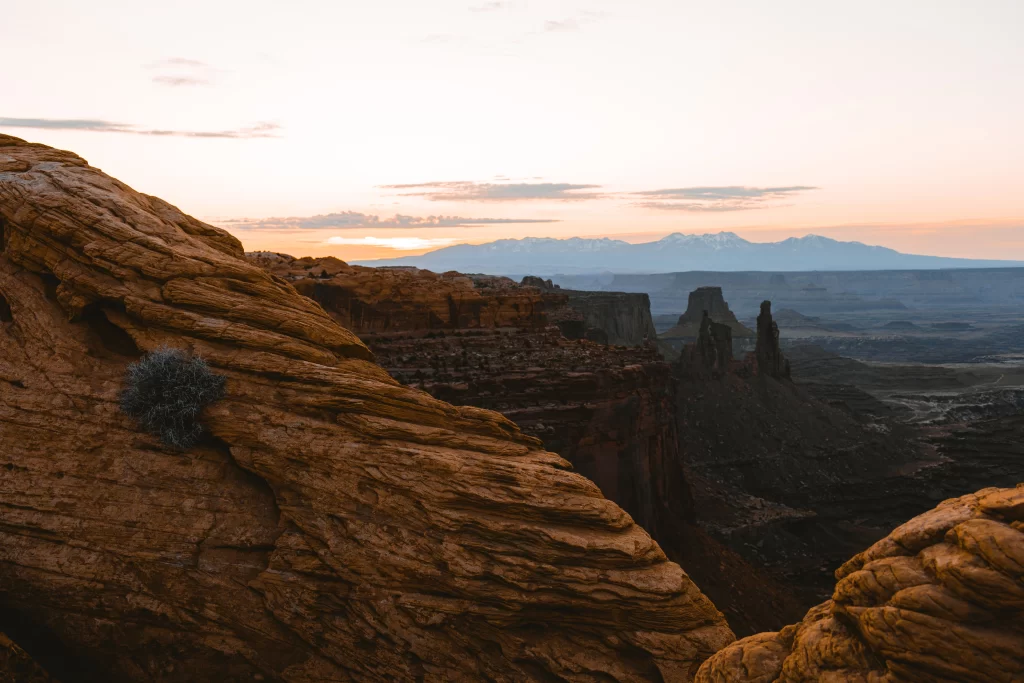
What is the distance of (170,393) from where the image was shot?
1645 cm

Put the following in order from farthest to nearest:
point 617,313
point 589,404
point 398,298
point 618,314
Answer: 1. point 618,314
2. point 617,313
3. point 398,298
4. point 589,404

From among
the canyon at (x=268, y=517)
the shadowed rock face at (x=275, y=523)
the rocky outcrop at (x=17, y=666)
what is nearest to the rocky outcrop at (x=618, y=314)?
the canyon at (x=268, y=517)

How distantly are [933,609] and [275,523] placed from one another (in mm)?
12994

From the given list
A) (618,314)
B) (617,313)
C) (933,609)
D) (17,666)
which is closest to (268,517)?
(17,666)

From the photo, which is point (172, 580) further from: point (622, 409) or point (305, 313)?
point (622, 409)

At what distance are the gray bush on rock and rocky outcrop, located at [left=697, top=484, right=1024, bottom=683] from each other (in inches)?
494

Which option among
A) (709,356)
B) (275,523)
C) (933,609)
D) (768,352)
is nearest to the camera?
(933,609)

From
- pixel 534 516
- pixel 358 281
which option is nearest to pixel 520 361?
pixel 358 281

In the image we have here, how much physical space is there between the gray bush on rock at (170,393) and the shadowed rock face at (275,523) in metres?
0.37

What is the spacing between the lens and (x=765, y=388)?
10031cm

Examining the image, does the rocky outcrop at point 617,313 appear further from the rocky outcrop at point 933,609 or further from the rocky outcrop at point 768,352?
the rocky outcrop at point 933,609

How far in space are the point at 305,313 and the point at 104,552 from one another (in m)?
7.10

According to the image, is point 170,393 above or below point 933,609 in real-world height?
above

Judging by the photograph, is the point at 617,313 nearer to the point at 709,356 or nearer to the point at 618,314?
the point at 618,314
